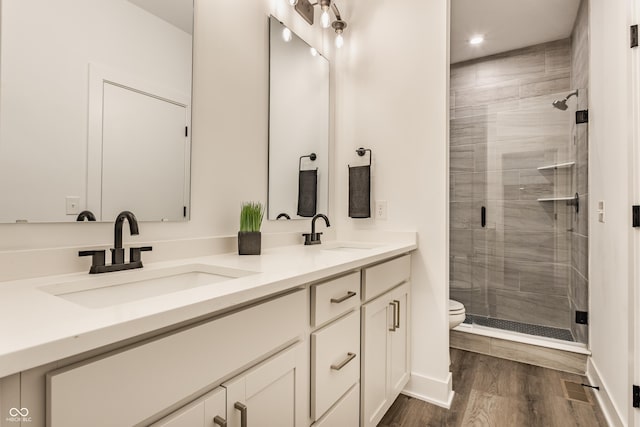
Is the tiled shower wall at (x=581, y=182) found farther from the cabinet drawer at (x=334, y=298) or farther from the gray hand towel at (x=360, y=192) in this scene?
the cabinet drawer at (x=334, y=298)

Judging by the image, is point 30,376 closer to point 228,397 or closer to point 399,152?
point 228,397

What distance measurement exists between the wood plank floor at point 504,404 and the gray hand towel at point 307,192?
1.16 metres

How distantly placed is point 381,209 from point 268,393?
1.40m

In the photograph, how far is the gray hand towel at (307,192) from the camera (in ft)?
6.44

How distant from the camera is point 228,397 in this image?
766 mm

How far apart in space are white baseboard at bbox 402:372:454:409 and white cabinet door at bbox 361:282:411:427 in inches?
3.4

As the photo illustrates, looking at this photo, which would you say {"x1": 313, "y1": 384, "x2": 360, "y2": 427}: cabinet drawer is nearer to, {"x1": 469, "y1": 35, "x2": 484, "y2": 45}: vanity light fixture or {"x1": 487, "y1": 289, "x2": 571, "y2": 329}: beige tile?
{"x1": 487, "y1": 289, "x2": 571, "y2": 329}: beige tile

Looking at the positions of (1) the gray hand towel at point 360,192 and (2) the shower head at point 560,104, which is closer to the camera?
(1) the gray hand towel at point 360,192

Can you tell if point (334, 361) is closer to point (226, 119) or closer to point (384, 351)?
point (384, 351)

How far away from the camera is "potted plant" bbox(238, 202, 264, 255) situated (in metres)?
1.45

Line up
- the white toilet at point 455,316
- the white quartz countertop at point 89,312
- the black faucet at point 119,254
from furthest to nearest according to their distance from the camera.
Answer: the white toilet at point 455,316
the black faucet at point 119,254
the white quartz countertop at point 89,312

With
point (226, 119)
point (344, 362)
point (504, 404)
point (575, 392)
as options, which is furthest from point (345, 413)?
point (575, 392)

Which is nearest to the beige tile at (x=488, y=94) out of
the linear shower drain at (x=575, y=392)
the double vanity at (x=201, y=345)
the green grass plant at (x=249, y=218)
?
the linear shower drain at (x=575, y=392)

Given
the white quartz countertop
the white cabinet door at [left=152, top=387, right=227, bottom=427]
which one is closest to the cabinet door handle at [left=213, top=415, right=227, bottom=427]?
the white cabinet door at [left=152, top=387, right=227, bottom=427]
